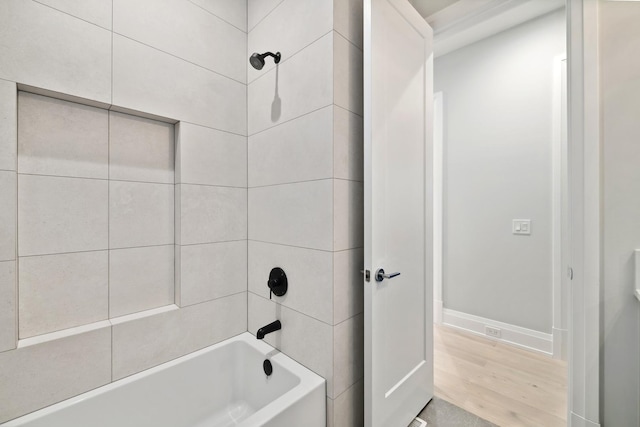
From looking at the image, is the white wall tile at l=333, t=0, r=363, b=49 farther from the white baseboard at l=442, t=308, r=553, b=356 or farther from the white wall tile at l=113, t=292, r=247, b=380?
the white baseboard at l=442, t=308, r=553, b=356

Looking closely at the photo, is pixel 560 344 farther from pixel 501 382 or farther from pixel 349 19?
pixel 349 19

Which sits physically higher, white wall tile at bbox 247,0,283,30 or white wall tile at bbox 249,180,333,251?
white wall tile at bbox 247,0,283,30

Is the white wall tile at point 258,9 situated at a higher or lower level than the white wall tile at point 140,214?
higher

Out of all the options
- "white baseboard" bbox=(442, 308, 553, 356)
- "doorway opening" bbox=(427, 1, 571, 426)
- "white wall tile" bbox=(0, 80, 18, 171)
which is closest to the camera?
"white wall tile" bbox=(0, 80, 18, 171)

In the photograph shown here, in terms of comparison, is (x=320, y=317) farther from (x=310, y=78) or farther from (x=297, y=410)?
(x=310, y=78)

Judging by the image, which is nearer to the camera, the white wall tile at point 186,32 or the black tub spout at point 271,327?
the white wall tile at point 186,32

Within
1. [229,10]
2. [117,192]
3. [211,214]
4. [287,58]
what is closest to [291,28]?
[287,58]

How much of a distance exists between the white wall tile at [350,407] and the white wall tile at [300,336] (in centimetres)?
11

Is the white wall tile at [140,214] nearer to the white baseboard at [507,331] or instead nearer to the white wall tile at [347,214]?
the white wall tile at [347,214]

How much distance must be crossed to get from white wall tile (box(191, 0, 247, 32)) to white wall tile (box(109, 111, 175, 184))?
71 centimetres

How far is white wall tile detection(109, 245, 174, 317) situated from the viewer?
125 centimetres

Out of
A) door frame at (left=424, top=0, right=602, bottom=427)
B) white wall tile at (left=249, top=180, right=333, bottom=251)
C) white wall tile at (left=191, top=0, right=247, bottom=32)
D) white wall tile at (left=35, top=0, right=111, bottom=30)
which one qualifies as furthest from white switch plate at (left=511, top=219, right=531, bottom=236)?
white wall tile at (left=35, top=0, right=111, bottom=30)

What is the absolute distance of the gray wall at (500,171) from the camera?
220cm

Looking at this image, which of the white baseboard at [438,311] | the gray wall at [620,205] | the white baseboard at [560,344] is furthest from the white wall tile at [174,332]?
the white baseboard at [560,344]
